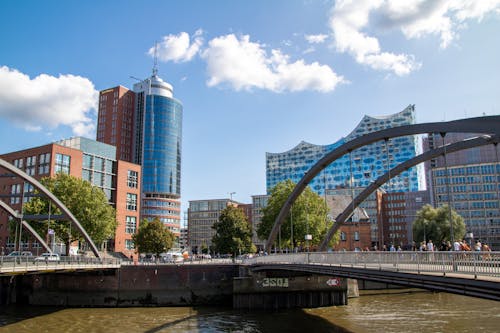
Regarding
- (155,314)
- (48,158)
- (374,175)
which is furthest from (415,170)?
(155,314)

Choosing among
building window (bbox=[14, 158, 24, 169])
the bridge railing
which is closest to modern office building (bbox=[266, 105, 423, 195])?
building window (bbox=[14, 158, 24, 169])

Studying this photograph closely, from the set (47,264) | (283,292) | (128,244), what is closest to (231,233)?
(283,292)

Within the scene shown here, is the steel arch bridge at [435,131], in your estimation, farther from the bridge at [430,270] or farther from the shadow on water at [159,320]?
the shadow on water at [159,320]

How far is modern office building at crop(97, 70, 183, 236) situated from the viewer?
132 m

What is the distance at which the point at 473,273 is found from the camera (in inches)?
572

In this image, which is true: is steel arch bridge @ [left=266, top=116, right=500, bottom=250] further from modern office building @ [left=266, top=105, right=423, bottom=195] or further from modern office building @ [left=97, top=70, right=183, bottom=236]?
modern office building @ [left=266, top=105, right=423, bottom=195]

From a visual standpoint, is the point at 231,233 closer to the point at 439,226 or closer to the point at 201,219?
the point at 439,226

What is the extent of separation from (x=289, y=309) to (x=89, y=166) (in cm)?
5429

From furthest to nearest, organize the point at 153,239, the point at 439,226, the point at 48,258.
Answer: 1. the point at 439,226
2. the point at 153,239
3. the point at 48,258

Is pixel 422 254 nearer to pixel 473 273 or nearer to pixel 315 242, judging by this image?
pixel 473 273

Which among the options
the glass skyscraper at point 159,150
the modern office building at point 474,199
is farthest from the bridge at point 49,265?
the glass skyscraper at point 159,150

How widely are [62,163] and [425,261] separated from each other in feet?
220

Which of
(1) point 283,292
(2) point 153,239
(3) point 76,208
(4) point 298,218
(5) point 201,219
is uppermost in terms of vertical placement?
(5) point 201,219

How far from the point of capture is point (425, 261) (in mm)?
17656
